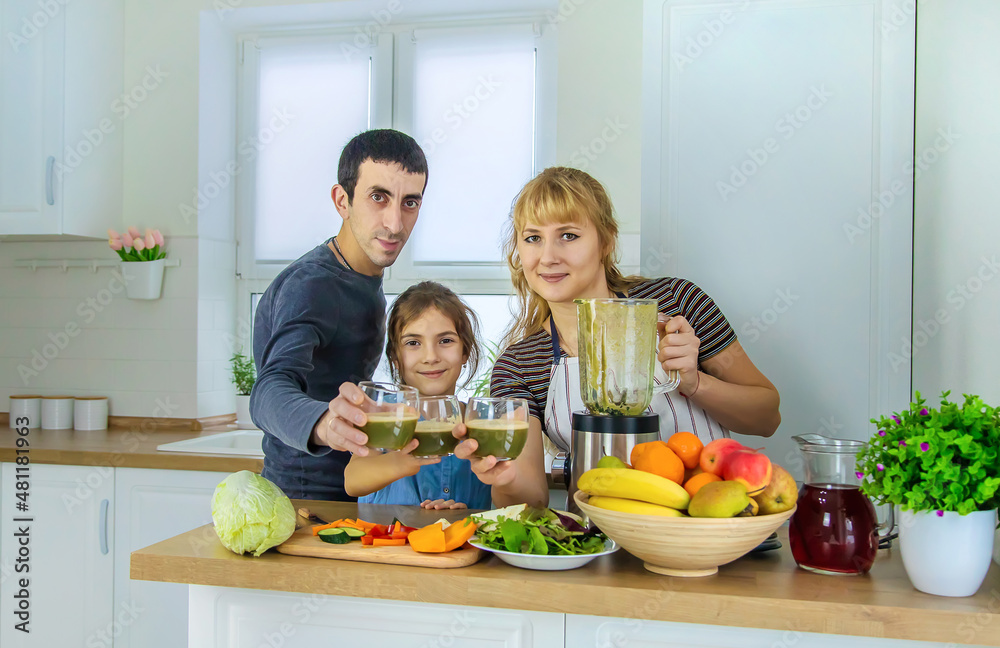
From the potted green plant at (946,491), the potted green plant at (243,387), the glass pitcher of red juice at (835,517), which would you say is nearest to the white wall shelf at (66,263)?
the potted green plant at (243,387)

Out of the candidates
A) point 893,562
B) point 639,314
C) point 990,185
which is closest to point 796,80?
point 990,185

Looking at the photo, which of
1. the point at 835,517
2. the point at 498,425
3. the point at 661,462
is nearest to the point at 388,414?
the point at 498,425

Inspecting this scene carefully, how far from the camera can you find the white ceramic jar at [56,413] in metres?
2.85

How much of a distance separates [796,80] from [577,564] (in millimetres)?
1374

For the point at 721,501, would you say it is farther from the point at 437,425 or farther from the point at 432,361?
the point at 432,361

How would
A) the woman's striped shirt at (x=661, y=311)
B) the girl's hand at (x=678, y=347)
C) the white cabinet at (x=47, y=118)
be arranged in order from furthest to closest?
1. the white cabinet at (x=47, y=118)
2. the woman's striped shirt at (x=661, y=311)
3. the girl's hand at (x=678, y=347)

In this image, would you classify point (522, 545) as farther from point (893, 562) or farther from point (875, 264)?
point (875, 264)

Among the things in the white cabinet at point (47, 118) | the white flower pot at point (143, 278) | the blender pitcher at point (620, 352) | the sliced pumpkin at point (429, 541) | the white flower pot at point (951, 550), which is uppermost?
the white cabinet at point (47, 118)

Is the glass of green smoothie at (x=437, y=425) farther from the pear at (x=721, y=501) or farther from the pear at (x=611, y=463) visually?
the pear at (x=721, y=501)

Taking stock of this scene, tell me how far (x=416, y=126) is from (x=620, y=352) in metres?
2.00

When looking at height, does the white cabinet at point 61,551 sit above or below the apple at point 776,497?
below

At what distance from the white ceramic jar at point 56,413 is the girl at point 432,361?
1580mm

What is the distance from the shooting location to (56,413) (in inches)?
112

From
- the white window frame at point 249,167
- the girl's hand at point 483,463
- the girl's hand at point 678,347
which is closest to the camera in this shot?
the girl's hand at point 483,463
